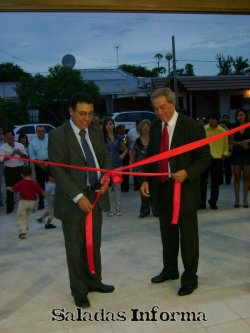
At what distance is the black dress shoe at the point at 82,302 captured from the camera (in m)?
3.63

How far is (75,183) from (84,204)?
0.26 metres

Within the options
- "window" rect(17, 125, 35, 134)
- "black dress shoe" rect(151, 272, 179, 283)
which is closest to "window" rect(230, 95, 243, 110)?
"window" rect(17, 125, 35, 134)

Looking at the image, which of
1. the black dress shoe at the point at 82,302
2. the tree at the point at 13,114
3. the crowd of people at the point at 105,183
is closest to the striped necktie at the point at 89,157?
the crowd of people at the point at 105,183

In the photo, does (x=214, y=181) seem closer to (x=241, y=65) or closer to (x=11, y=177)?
(x=11, y=177)

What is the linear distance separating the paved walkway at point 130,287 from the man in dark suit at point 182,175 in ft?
1.12

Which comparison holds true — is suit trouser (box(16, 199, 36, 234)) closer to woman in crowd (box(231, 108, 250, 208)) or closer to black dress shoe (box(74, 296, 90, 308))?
black dress shoe (box(74, 296, 90, 308))

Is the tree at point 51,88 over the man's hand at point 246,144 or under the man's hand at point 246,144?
over

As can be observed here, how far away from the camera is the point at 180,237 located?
3861 millimetres

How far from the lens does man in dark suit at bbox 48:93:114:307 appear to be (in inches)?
138

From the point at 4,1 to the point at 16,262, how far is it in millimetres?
2932

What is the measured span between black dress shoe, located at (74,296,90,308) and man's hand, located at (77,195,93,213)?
2.70ft

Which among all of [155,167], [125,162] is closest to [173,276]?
[155,167]

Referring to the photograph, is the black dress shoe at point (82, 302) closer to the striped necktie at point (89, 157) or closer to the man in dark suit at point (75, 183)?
the man in dark suit at point (75, 183)

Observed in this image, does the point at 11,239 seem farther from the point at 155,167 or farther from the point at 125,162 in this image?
the point at 125,162
